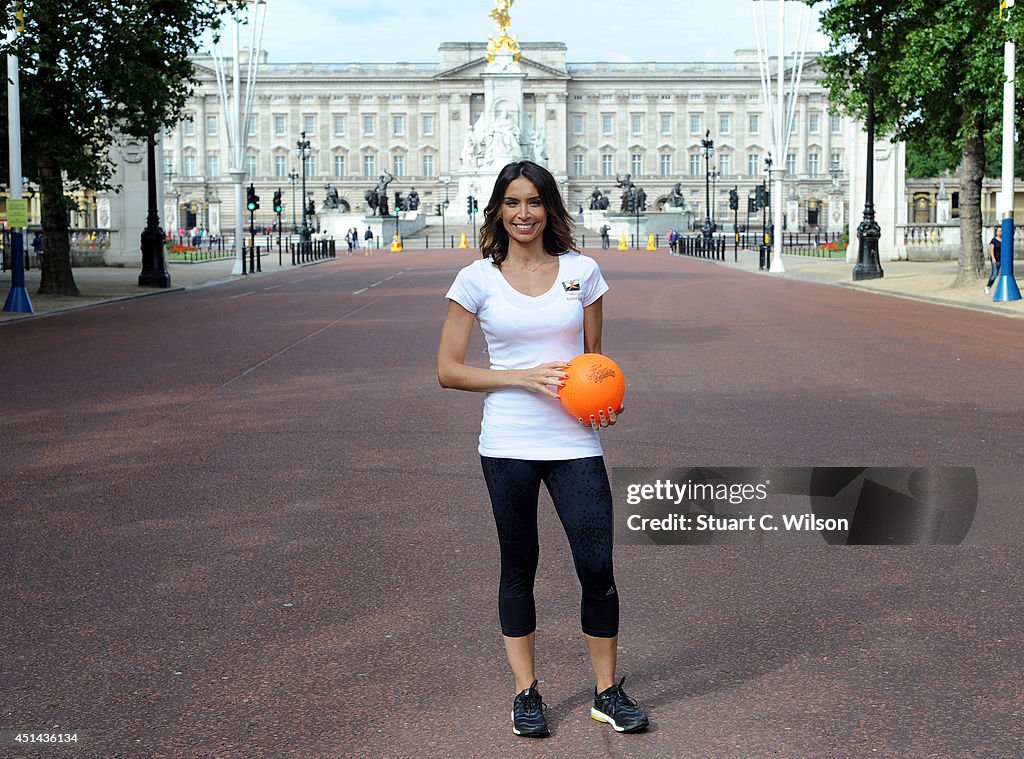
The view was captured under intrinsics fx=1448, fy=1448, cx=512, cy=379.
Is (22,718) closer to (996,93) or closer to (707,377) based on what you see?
(707,377)

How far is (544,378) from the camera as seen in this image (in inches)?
184

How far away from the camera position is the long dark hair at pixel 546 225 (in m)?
4.94

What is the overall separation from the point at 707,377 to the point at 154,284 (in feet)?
89.9

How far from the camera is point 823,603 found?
21.8 feet

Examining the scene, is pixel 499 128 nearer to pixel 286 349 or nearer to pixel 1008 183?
pixel 1008 183

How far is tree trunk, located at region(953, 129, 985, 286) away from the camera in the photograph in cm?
3441

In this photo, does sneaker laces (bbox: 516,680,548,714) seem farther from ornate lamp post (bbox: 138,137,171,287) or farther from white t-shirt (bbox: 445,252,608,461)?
ornate lamp post (bbox: 138,137,171,287)

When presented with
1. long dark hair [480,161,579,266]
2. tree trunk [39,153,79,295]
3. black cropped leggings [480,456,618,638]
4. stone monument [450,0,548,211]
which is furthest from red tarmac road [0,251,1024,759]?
stone monument [450,0,548,211]

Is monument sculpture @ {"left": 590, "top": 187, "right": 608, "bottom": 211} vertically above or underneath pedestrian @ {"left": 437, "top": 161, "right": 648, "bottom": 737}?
above

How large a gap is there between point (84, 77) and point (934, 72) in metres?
18.9

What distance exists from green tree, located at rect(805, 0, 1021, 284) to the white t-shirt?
26.3 metres

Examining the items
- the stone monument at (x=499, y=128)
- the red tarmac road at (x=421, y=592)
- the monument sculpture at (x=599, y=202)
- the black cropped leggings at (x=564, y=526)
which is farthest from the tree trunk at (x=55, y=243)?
the stone monument at (x=499, y=128)

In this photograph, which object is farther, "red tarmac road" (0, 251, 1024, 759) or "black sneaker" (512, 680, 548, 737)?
"red tarmac road" (0, 251, 1024, 759)

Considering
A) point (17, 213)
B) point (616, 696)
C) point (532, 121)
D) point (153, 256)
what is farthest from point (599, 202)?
point (616, 696)
